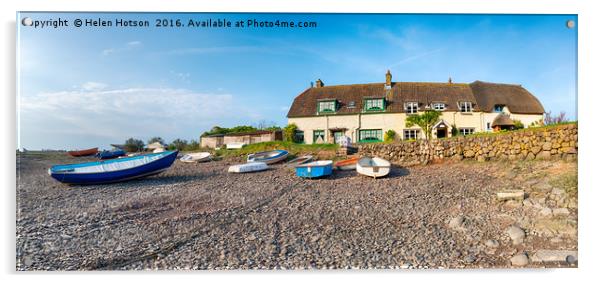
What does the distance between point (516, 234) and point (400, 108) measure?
157cm

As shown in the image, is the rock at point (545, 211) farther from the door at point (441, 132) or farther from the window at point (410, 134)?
the window at point (410, 134)

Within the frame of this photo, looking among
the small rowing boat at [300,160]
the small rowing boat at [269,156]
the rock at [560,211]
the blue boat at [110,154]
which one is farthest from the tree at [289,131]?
the rock at [560,211]

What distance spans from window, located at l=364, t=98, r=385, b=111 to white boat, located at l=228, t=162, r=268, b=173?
4.43 ft

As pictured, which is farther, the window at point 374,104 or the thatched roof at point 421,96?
the window at point 374,104

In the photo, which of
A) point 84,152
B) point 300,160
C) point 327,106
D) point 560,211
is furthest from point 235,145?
point 560,211

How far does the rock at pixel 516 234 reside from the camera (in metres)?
2.74

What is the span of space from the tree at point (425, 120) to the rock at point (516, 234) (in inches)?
44.3

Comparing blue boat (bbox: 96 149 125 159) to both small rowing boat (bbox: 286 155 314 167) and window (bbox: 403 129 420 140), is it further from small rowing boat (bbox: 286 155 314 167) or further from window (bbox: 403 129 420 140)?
window (bbox: 403 129 420 140)

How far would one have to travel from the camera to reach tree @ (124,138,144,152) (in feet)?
10.2

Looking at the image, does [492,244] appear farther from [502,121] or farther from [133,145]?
[133,145]

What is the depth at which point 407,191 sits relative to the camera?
11.8 feet

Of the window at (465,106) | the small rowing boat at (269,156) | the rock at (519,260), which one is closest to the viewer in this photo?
the rock at (519,260)

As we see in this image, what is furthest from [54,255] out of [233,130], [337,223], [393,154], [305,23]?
[393,154]

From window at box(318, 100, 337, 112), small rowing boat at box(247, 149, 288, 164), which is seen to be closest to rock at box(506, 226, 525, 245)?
window at box(318, 100, 337, 112)
